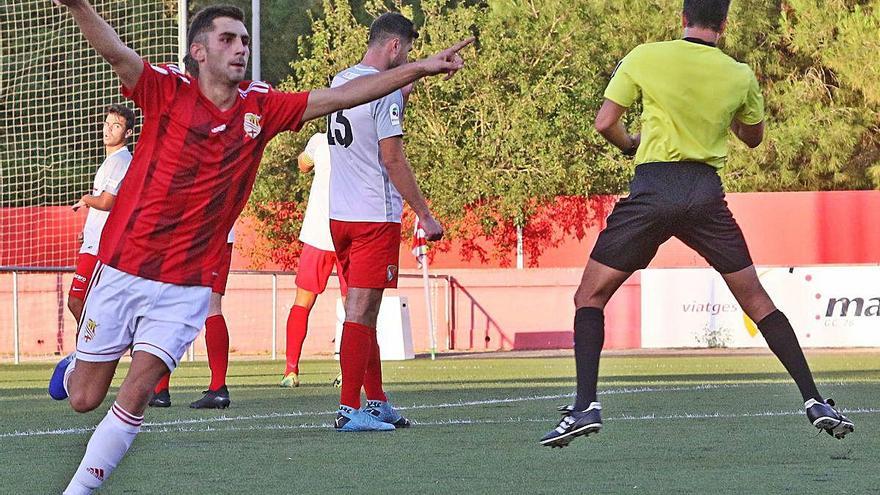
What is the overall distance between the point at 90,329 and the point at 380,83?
52.8 inches

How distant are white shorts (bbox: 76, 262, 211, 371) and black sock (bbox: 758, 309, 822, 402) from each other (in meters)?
2.76

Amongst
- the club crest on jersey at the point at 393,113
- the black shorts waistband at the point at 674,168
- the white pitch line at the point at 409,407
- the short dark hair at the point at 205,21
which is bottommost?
the white pitch line at the point at 409,407

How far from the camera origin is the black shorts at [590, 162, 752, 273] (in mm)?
6535

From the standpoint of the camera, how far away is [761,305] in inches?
271

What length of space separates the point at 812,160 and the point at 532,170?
7125 mm

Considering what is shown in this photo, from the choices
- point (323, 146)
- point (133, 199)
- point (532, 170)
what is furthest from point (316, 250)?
point (532, 170)

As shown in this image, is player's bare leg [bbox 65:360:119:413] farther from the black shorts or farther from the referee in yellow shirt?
the black shorts

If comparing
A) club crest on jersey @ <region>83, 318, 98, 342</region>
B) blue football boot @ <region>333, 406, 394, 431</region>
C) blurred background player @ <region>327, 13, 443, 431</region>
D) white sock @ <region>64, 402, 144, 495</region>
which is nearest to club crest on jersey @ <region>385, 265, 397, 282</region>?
blurred background player @ <region>327, 13, 443, 431</region>

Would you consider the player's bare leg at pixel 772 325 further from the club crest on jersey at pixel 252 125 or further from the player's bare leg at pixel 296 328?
the player's bare leg at pixel 296 328

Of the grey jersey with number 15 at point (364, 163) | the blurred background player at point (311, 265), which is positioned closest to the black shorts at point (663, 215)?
the grey jersey with number 15 at point (364, 163)

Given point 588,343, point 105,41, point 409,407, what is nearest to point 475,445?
point 588,343

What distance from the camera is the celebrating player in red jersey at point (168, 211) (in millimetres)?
5223

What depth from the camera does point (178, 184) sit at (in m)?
5.33

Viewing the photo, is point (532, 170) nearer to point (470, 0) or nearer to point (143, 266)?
point (470, 0)
